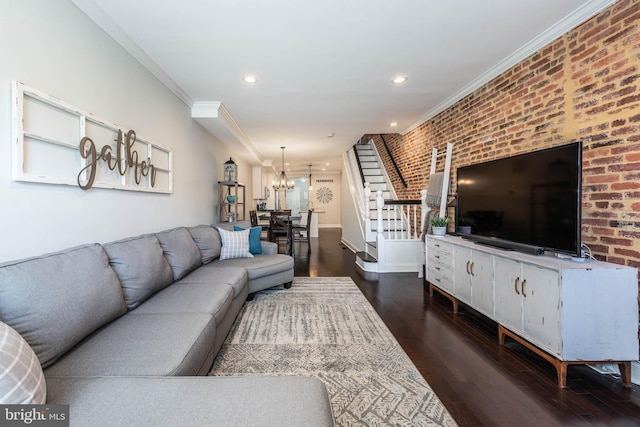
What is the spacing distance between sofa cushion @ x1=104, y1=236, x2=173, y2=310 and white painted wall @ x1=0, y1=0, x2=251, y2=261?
272 mm

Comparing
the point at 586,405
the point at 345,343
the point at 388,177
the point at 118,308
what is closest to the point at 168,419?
the point at 118,308

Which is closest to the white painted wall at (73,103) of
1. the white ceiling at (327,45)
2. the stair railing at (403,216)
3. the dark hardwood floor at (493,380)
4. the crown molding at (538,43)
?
the white ceiling at (327,45)

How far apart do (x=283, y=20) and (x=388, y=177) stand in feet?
15.9

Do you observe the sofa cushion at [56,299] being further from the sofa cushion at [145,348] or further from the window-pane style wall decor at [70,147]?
the window-pane style wall decor at [70,147]

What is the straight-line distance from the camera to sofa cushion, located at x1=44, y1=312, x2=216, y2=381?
4.06 ft

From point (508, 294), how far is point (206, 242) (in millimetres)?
3119

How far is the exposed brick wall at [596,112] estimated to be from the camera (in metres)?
1.85

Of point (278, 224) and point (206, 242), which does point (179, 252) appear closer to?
point (206, 242)

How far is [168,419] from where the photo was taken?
0.90 meters

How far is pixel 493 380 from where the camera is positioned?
6.08ft

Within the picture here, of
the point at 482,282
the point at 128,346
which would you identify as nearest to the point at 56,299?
the point at 128,346

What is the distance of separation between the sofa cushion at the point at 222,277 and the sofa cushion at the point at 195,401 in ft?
4.82

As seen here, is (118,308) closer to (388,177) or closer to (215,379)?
(215,379)

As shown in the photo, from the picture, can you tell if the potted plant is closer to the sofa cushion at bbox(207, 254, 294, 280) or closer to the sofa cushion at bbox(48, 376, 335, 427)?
the sofa cushion at bbox(207, 254, 294, 280)
